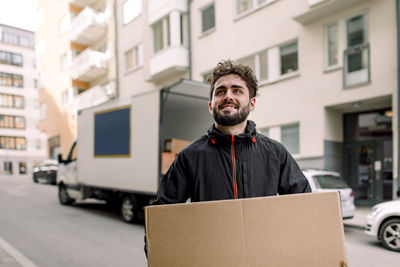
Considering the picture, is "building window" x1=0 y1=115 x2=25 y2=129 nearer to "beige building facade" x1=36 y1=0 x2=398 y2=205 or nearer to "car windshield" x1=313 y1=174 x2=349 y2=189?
"beige building facade" x1=36 y1=0 x2=398 y2=205

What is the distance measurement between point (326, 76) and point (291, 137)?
247cm

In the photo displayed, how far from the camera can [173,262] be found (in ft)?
5.52

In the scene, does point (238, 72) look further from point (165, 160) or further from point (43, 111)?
point (43, 111)

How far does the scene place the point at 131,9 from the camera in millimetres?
20938

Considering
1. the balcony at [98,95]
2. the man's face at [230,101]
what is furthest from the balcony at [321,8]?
the balcony at [98,95]

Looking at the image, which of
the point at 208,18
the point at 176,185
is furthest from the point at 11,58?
the point at 176,185

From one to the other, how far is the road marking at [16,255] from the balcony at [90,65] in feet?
60.5

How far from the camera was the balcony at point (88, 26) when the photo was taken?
23.2 metres

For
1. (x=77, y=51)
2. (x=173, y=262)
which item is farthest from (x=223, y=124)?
(x=77, y=51)

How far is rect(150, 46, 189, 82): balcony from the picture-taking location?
54.8ft

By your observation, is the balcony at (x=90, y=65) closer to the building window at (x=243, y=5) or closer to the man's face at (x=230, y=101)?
the building window at (x=243, y=5)

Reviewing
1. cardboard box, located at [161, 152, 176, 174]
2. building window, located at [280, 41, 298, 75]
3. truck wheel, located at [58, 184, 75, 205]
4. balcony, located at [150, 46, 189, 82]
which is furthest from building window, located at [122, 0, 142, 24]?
cardboard box, located at [161, 152, 176, 174]

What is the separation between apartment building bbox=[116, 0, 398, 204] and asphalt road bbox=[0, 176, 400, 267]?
4.31m

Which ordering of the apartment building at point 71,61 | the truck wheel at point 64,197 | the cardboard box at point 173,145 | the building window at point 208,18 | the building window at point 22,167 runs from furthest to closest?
1. the building window at point 22,167
2. the apartment building at point 71,61
3. the building window at point 208,18
4. the truck wheel at point 64,197
5. the cardboard box at point 173,145
